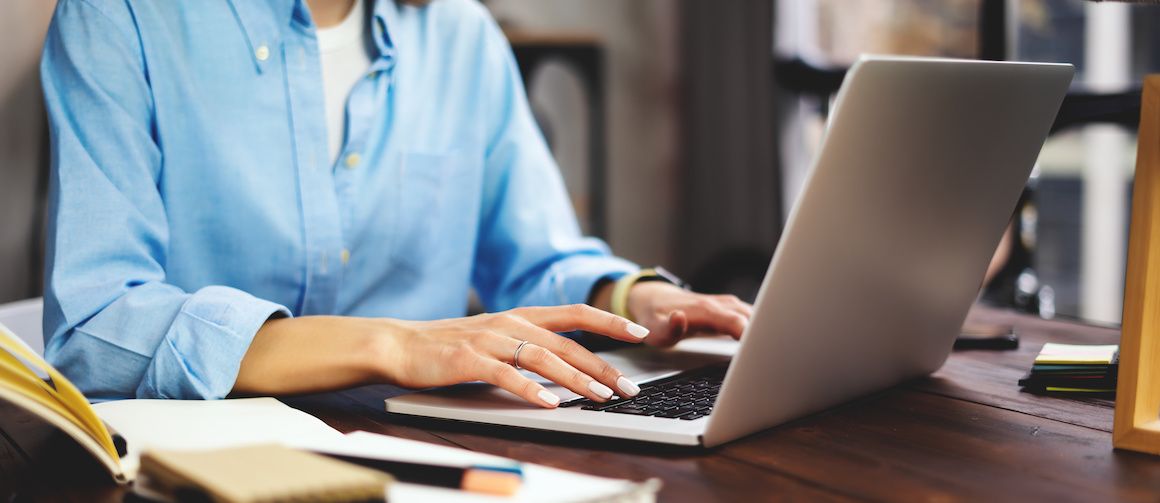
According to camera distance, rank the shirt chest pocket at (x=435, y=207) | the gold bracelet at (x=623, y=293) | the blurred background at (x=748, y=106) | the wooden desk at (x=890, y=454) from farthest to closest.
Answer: the blurred background at (x=748, y=106), the shirt chest pocket at (x=435, y=207), the gold bracelet at (x=623, y=293), the wooden desk at (x=890, y=454)

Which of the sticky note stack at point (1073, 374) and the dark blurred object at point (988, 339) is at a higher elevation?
the sticky note stack at point (1073, 374)

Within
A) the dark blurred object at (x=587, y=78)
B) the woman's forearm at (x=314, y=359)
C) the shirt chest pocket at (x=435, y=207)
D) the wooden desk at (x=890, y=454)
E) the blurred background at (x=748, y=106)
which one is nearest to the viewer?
the wooden desk at (x=890, y=454)

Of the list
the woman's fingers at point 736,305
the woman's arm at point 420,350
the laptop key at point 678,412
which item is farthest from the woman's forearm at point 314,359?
the woman's fingers at point 736,305

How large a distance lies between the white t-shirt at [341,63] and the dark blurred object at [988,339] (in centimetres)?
68

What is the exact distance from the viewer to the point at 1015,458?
0.63 meters

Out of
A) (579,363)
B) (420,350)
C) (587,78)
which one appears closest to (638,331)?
(579,363)

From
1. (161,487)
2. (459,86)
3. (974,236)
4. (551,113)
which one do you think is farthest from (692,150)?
(161,487)

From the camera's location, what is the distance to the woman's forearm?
79 cm

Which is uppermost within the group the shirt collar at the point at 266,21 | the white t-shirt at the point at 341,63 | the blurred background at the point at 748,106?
the shirt collar at the point at 266,21

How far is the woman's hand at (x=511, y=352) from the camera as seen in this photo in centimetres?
73

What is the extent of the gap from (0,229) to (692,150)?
2403 millimetres

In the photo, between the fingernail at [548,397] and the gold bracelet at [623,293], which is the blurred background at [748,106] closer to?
the gold bracelet at [623,293]

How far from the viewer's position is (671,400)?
73 cm

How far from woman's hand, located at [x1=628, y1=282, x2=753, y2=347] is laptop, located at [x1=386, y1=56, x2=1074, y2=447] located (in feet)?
0.33
